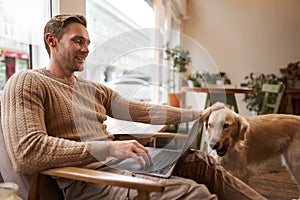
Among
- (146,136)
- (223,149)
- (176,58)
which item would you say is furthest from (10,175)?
(176,58)

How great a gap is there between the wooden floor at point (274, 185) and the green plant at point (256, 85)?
2.00m

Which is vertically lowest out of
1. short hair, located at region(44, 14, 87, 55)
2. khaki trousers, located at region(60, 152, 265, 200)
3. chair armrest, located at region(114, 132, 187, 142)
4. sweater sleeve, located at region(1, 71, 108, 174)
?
khaki trousers, located at region(60, 152, 265, 200)

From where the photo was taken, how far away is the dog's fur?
162 centimetres

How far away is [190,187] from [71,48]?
0.80 m

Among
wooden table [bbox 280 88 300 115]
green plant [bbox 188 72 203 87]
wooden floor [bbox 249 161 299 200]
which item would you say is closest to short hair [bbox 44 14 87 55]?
wooden floor [bbox 249 161 299 200]

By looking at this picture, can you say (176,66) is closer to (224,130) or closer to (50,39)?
(224,130)

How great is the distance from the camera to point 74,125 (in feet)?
3.80

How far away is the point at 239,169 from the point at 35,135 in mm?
1291

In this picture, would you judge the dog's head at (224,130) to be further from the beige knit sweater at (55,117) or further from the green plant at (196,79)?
the green plant at (196,79)

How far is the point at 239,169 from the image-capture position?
5.62 ft

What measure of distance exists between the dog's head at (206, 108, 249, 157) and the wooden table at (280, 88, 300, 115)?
3.48 meters

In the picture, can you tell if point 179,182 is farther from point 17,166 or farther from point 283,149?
point 283,149

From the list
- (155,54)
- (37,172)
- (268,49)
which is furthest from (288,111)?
(37,172)

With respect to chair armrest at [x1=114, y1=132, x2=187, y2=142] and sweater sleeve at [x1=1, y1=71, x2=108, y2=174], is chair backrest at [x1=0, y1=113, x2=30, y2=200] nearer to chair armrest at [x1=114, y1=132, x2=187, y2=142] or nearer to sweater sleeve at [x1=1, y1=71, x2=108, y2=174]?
sweater sleeve at [x1=1, y1=71, x2=108, y2=174]
